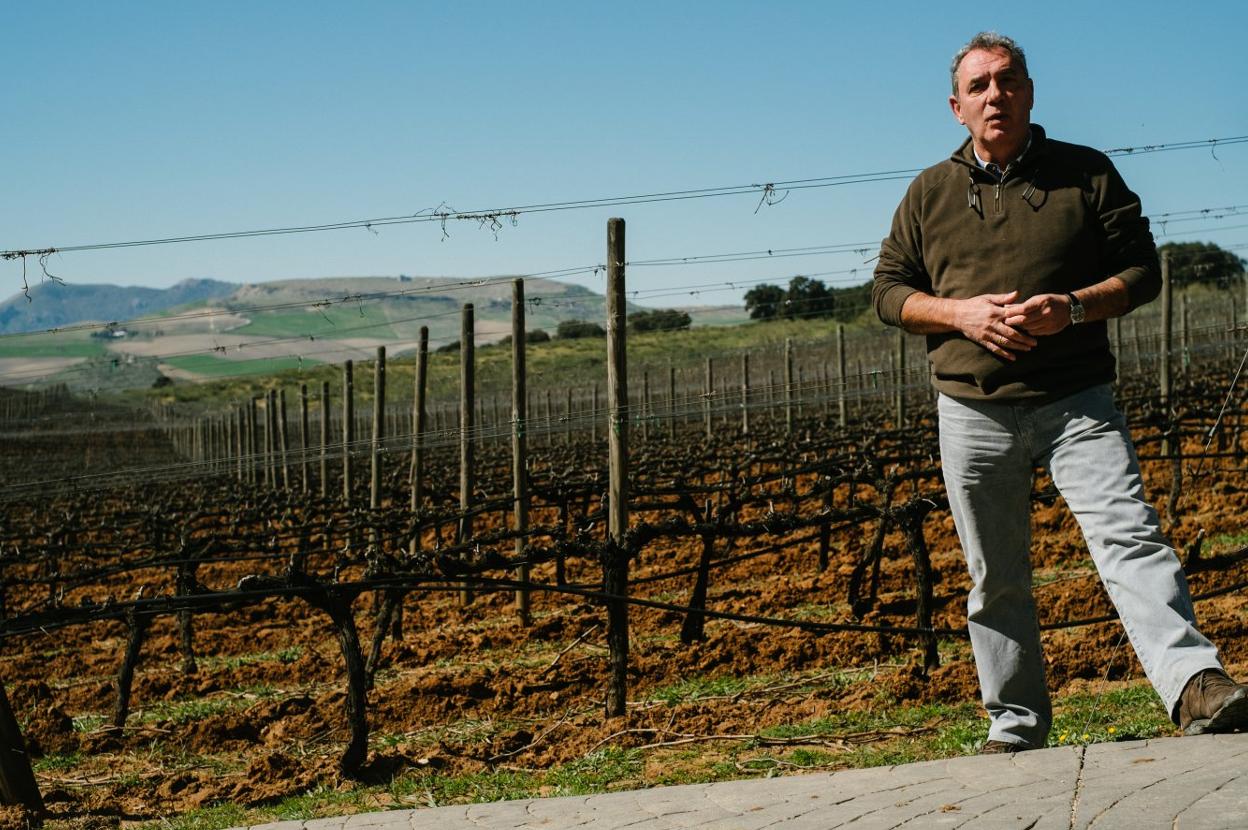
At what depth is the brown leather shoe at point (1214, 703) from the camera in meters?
3.60

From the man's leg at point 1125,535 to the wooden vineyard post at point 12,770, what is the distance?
12.9ft

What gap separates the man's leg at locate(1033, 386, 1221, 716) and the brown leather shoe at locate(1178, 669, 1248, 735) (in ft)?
0.08

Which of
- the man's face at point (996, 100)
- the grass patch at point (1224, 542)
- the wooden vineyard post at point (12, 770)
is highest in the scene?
the man's face at point (996, 100)

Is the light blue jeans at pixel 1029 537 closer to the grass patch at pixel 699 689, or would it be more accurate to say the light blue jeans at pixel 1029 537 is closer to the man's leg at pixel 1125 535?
the man's leg at pixel 1125 535

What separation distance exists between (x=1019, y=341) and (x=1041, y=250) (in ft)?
0.95

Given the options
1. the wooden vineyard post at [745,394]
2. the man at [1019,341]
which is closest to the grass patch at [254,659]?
the man at [1019,341]

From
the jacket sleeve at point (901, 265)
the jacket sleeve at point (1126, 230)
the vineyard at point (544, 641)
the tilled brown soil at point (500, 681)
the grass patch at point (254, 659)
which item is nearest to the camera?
the jacket sleeve at point (1126, 230)

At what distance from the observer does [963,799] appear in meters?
3.65

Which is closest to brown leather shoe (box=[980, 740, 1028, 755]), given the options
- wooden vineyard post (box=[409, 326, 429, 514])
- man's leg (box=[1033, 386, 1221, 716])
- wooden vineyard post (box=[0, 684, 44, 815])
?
man's leg (box=[1033, 386, 1221, 716])

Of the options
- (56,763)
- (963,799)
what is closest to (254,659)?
(56,763)

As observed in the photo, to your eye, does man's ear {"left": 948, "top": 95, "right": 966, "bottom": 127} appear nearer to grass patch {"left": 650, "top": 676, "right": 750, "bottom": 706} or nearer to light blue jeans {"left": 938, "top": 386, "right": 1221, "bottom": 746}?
light blue jeans {"left": 938, "top": 386, "right": 1221, "bottom": 746}

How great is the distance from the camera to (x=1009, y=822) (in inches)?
134

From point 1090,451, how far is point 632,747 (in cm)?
304

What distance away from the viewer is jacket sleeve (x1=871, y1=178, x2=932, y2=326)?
4297mm
